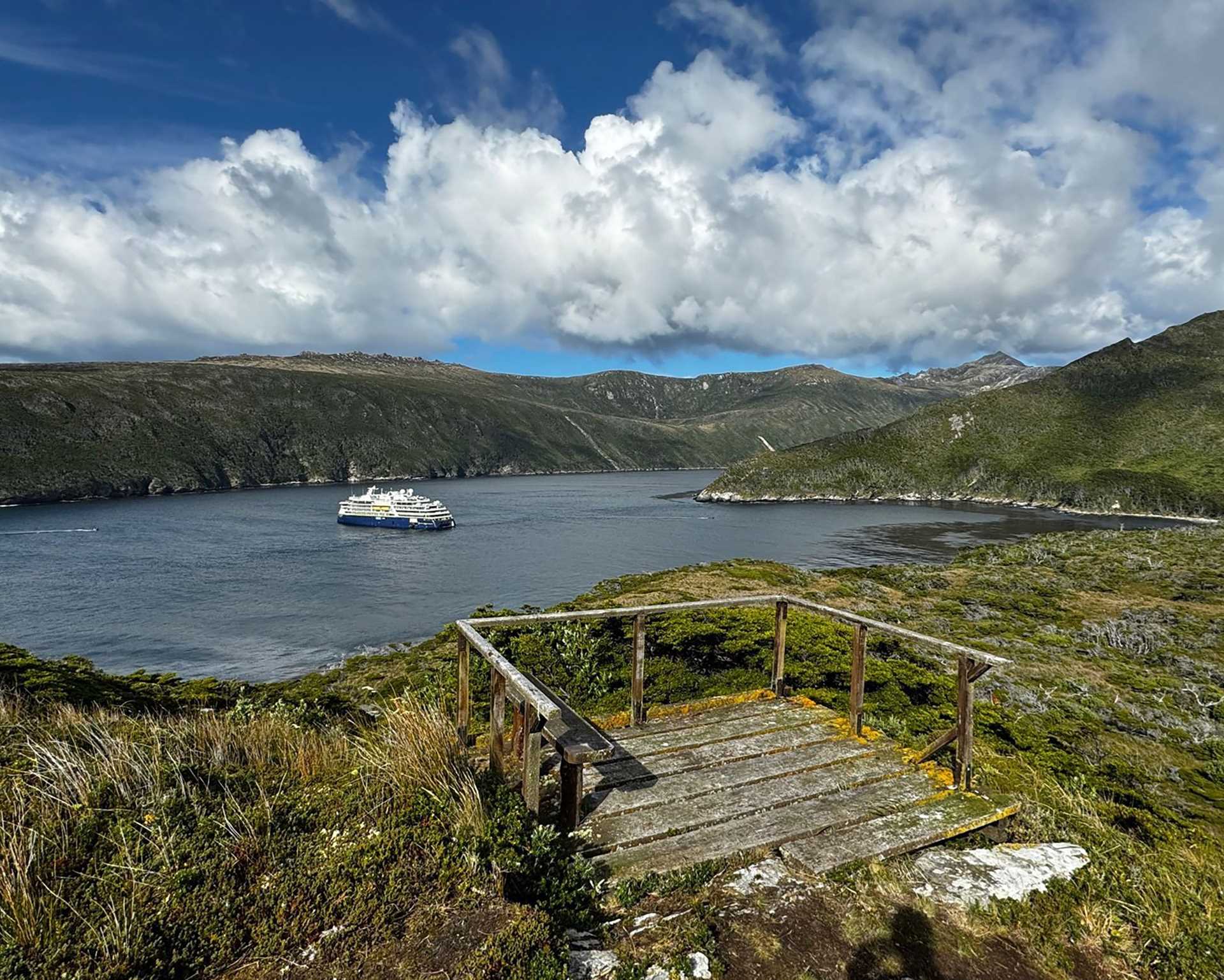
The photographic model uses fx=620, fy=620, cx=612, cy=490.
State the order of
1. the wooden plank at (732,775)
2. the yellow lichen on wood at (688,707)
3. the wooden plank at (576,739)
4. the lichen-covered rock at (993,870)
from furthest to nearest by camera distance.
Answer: the yellow lichen on wood at (688,707)
the wooden plank at (732,775)
the lichen-covered rock at (993,870)
the wooden plank at (576,739)

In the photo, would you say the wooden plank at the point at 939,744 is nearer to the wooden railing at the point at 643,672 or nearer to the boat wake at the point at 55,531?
the wooden railing at the point at 643,672

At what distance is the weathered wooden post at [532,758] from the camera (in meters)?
4.70

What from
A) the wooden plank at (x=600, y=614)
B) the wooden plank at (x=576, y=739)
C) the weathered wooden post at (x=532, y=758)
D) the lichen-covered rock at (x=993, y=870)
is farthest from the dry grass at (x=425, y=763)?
the lichen-covered rock at (x=993, y=870)

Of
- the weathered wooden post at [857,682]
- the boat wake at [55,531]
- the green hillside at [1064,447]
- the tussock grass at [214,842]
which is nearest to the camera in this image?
the tussock grass at [214,842]

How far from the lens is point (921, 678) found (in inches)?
492

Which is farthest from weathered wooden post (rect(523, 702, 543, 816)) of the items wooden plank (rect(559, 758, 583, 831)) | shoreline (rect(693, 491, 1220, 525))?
shoreline (rect(693, 491, 1220, 525))

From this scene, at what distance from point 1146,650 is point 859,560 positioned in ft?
145

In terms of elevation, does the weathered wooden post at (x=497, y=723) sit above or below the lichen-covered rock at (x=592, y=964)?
above

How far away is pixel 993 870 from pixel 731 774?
91.1 inches

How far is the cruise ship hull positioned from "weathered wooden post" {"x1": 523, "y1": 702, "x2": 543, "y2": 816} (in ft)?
299

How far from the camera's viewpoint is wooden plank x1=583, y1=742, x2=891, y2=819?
5785mm

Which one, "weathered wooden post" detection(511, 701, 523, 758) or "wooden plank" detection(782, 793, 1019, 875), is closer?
"wooden plank" detection(782, 793, 1019, 875)

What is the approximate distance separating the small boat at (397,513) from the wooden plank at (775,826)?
90682mm

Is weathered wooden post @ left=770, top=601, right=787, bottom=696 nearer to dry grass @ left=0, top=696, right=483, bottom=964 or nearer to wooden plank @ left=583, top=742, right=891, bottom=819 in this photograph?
wooden plank @ left=583, top=742, right=891, bottom=819
